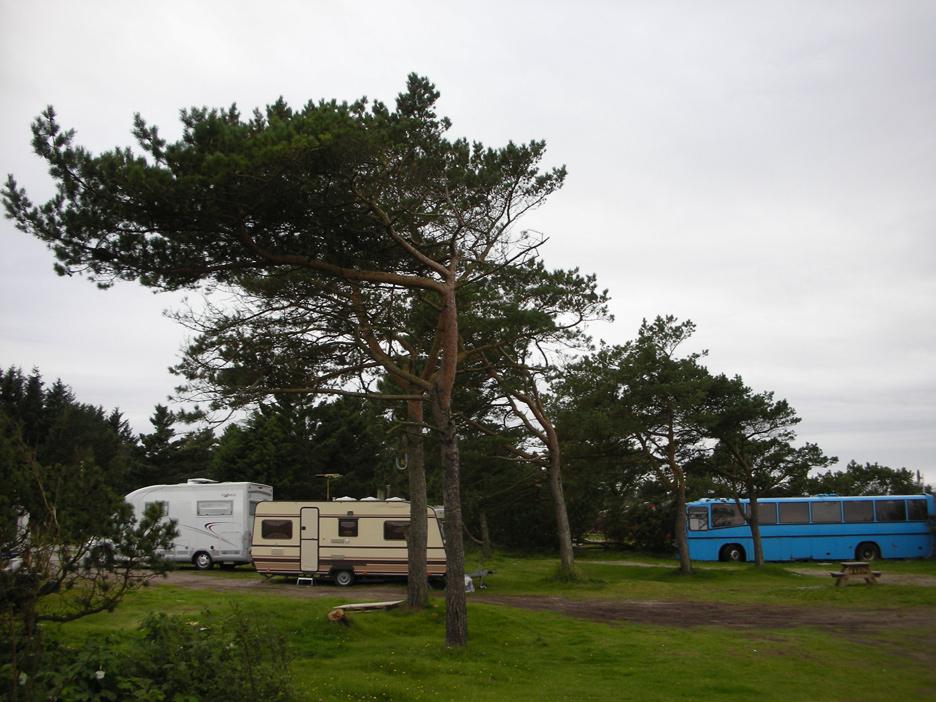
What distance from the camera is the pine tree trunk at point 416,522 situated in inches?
609

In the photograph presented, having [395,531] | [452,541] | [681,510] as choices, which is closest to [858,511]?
[681,510]

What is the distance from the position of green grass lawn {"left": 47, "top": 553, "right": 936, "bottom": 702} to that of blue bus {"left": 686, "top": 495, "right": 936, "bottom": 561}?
1682cm

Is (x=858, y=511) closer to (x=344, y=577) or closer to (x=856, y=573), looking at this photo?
(x=856, y=573)

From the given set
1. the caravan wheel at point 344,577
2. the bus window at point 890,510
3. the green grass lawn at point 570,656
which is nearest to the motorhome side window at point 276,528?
the caravan wheel at point 344,577

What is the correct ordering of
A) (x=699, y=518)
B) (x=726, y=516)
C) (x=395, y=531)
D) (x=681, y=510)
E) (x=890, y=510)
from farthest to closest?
(x=699, y=518)
(x=726, y=516)
(x=890, y=510)
(x=681, y=510)
(x=395, y=531)

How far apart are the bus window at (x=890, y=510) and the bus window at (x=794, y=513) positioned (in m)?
2.89

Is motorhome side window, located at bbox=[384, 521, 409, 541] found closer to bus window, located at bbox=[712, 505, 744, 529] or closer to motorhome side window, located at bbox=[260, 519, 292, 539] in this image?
motorhome side window, located at bbox=[260, 519, 292, 539]

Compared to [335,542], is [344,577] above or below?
below

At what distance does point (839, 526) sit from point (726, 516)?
4.60 meters

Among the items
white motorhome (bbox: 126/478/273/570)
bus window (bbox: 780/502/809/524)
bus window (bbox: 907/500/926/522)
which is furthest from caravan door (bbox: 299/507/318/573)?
bus window (bbox: 907/500/926/522)

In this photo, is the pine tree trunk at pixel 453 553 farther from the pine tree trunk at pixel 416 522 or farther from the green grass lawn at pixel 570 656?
the pine tree trunk at pixel 416 522

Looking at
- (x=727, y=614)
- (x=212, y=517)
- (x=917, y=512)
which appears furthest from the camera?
(x=917, y=512)

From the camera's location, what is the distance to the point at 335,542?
24297 millimetres

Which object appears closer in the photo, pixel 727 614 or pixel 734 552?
pixel 727 614
